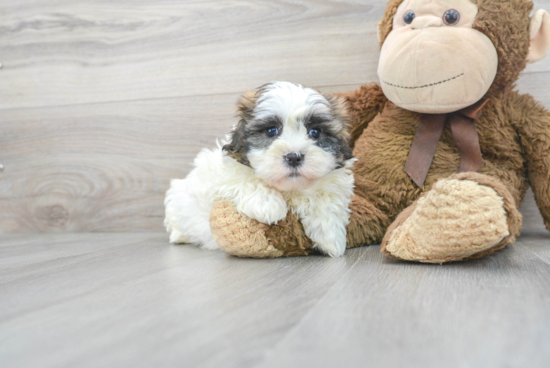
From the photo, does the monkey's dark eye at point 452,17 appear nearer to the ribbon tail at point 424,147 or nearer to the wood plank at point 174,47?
the ribbon tail at point 424,147

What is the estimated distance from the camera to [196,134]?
1.64m

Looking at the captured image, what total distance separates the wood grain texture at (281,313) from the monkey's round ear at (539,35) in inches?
19.8

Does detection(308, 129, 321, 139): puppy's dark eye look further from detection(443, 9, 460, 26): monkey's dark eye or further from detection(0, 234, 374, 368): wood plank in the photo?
detection(443, 9, 460, 26): monkey's dark eye

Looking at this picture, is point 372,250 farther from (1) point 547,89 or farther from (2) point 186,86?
(2) point 186,86

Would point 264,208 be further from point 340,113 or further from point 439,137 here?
point 439,137

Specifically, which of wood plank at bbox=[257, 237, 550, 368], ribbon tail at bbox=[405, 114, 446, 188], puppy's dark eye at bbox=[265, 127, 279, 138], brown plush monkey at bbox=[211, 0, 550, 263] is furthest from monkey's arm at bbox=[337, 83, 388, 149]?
wood plank at bbox=[257, 237, 550, 368]

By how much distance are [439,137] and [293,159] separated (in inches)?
18.8

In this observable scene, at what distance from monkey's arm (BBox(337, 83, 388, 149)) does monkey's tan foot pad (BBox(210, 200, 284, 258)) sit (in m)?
0.46

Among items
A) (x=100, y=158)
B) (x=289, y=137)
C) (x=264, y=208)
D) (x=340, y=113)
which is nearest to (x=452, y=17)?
(x=340, y=113)

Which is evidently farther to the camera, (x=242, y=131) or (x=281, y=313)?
(x=242, y=131)

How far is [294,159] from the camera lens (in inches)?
→ 36.9

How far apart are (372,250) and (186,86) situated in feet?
3.04

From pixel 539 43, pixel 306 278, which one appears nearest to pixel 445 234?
pixel 306 278

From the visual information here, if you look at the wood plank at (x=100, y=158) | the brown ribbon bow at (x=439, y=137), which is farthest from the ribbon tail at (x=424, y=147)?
the wood plank at (x=100, y=158)
